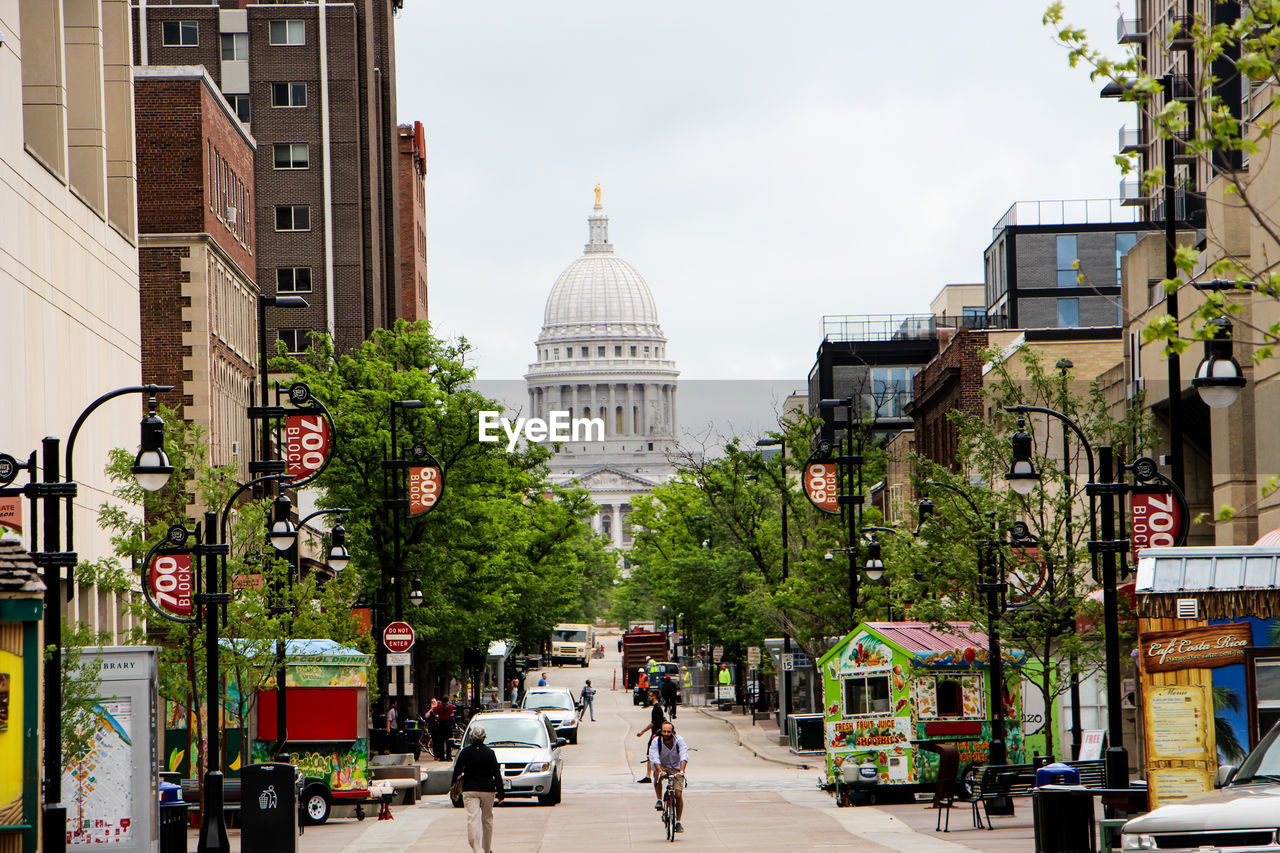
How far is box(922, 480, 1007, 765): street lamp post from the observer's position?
29375 mm

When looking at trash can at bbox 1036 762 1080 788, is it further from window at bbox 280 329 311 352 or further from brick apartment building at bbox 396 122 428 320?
brick apartment building at bbox 396 122 428 320


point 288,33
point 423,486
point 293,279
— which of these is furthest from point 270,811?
point 288,33

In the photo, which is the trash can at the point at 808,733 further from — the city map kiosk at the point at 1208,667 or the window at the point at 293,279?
the window at the point at 293,279

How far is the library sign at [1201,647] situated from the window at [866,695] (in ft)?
50.0

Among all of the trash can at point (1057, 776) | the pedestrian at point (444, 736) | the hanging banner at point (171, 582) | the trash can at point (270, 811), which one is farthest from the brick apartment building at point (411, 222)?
the trash can at point (1057, 776)

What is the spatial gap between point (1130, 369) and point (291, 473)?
61.9 feet

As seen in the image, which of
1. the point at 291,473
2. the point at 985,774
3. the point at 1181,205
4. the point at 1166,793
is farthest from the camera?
the point at 1181,205

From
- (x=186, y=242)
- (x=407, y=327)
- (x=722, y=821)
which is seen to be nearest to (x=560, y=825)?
(x=722, y=821)

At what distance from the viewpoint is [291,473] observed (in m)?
35.8

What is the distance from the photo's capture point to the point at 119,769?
67.7ft

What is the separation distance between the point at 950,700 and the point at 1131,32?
59852mm

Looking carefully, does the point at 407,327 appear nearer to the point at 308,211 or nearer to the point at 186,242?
the point at 186,242

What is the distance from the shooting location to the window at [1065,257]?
286 ft

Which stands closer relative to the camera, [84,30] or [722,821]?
[722,821]
